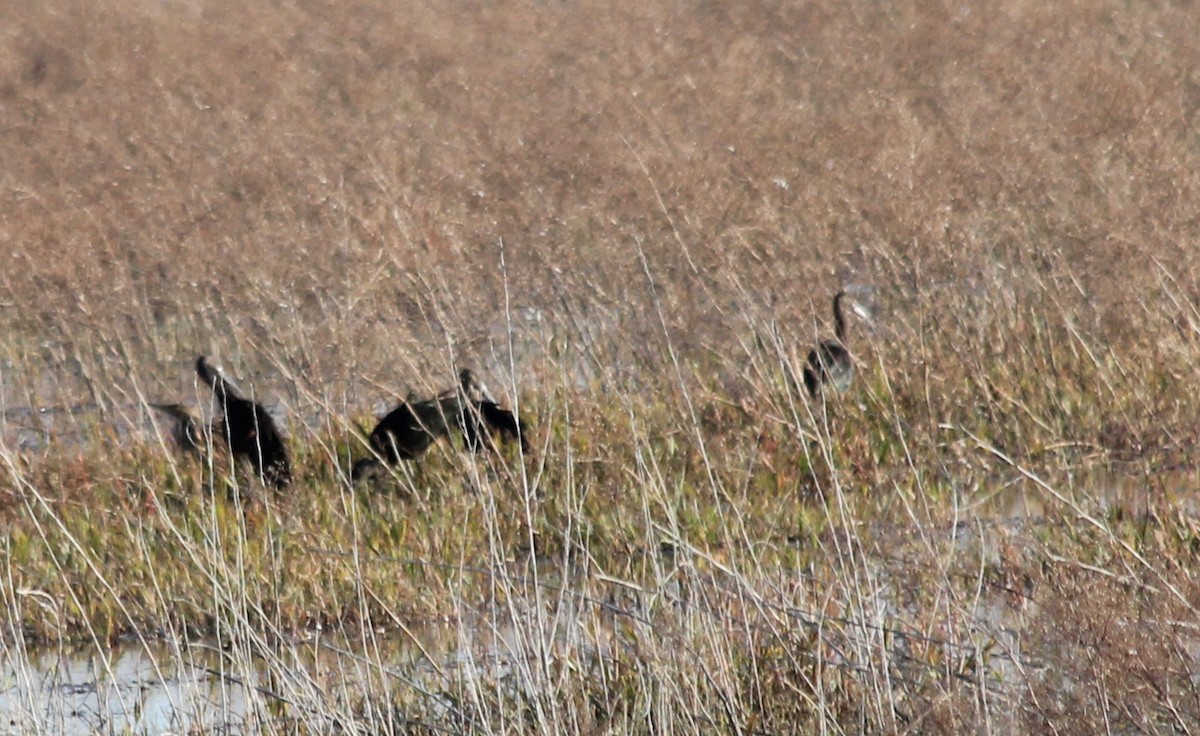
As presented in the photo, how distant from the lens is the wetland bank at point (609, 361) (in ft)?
12.0

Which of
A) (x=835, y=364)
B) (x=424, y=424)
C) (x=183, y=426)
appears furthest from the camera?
(x=835, y=364)

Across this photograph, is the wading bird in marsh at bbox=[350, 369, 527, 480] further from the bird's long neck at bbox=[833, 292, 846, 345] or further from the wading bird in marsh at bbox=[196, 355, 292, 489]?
the bird's long neck at bbox=[833, 292, 846, 345]

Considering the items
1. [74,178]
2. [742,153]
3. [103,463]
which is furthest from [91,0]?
[103,463]

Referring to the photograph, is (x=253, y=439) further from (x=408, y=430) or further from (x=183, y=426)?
(x=408, y=430)

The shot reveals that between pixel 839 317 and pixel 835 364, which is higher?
pixel 839 317

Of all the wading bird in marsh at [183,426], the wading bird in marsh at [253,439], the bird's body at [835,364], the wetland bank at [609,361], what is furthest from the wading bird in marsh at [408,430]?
the bird's body at [835,364]

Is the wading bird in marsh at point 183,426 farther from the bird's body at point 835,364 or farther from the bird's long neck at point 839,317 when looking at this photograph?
the bird's long neck at point 839,317

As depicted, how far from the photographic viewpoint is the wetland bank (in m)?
3.66

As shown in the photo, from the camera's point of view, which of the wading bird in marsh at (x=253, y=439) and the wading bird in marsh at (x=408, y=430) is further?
the wading bird in marsh at (x=253, y=439)

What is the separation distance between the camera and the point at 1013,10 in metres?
17.2

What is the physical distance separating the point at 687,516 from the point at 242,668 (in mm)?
2263

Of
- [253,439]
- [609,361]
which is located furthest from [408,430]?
[609,361]

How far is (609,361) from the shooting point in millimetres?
6680

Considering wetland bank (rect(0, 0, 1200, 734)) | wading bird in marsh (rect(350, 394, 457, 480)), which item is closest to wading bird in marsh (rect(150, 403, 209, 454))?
wetland bank (rect(0, 0, 1200, 734))
